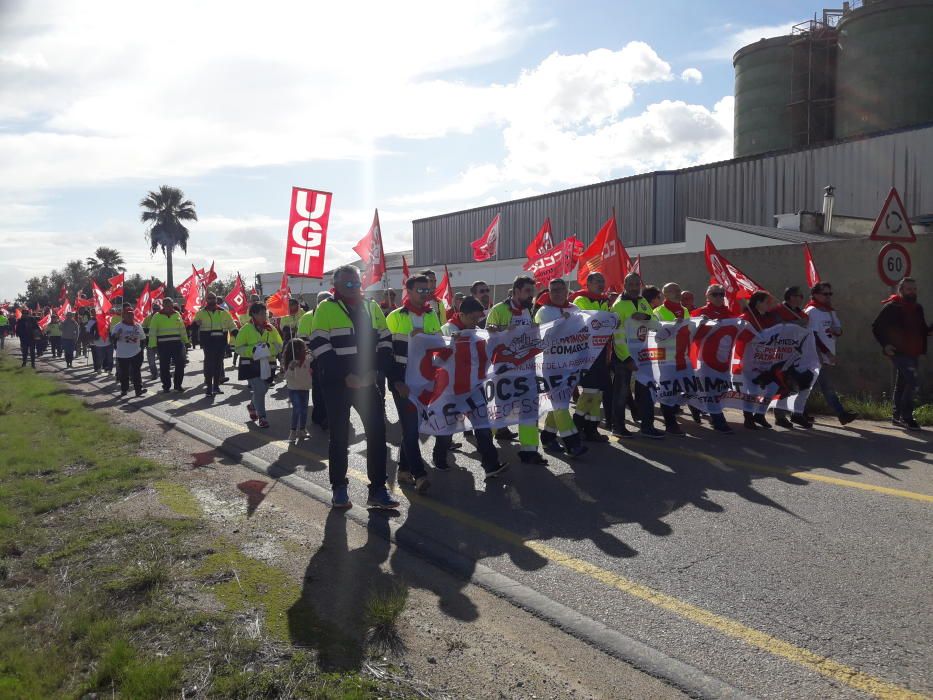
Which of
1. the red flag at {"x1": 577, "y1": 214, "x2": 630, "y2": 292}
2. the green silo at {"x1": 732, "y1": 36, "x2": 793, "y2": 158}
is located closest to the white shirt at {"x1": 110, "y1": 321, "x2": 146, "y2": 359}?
the red flag at {"x1": 577, "y1": 214, "x2": 630, "y2": 292}

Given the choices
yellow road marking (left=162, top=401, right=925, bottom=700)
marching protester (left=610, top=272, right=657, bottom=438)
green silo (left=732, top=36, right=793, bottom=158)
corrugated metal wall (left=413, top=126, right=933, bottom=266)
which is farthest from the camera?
green silo (left=732, top=36, right=793, bottom=158)

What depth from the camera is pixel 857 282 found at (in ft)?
38.4

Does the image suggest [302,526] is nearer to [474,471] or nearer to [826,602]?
[474,471]

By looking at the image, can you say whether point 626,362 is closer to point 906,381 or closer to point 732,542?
point 906,381

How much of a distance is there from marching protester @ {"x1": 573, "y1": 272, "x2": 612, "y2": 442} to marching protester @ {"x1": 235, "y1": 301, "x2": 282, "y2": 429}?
440 cm

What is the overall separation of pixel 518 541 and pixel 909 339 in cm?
646

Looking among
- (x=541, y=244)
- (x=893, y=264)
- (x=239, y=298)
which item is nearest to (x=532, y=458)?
(x=893, y=264)

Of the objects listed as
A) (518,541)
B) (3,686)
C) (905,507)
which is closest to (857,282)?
(905,507)

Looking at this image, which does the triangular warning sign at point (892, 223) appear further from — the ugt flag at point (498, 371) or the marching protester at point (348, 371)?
the marching protester at point (348, 371)

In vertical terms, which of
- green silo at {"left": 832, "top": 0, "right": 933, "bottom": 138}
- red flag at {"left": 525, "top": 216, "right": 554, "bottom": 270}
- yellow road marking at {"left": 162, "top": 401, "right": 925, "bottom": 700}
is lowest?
yellow road marking at {"left": 162, "top": 401, "right": 925, "bottom": 700}

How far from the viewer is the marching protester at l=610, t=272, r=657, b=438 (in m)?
8.76

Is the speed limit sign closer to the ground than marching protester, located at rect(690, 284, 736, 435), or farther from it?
farther from it

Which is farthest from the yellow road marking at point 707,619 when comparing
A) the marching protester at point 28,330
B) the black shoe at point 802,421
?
the marching protester at point 28,330

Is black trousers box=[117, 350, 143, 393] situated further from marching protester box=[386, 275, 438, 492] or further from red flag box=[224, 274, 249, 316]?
marching protester box=[386, 275, 438, 492]
